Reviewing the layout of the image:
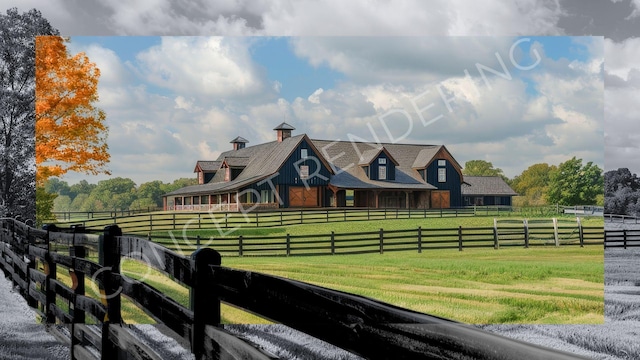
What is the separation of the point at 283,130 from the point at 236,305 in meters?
10.1

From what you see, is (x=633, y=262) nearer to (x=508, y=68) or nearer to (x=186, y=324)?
(x=508, y=68)

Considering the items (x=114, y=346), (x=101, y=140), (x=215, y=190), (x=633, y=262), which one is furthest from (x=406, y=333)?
(x=633, y=262)

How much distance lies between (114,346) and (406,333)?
10.4 feet

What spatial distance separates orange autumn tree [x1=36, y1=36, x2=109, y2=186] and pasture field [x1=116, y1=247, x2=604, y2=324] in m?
2.47

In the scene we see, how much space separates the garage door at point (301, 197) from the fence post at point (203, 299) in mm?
9069

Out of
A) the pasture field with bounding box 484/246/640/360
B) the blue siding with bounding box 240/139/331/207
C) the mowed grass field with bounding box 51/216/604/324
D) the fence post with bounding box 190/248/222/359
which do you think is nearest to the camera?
the fence post with bounding box 190/248/222/359

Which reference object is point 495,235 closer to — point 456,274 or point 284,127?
point 456,274

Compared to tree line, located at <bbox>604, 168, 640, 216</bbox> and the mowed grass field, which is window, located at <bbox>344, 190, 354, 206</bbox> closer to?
the mowed grass field

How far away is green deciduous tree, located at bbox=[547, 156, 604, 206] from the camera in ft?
42.7

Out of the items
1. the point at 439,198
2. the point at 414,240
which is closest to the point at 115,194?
the point at 439,198

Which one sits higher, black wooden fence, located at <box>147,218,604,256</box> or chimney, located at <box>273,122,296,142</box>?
chimney, located at <box>273,122,296,142</box>

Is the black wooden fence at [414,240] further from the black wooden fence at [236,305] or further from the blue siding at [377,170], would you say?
the black wooden fence at [236,305]

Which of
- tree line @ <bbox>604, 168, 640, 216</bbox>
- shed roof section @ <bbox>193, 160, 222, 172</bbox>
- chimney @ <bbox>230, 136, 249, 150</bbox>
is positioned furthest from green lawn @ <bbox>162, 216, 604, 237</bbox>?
tree line @ <bbox>604, 168, 640, 216</bbox>

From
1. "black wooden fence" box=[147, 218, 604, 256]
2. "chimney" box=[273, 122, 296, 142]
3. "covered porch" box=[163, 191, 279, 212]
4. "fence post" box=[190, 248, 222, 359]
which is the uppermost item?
"chimney" box=[273, 122, 296, 142]
